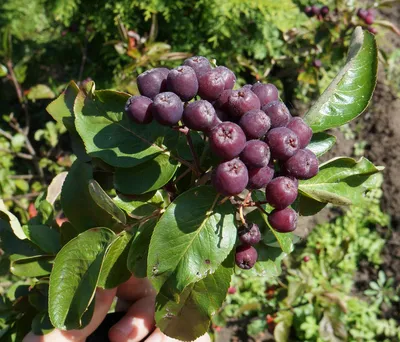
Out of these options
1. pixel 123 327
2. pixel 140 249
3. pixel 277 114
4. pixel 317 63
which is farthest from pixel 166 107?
pixel 317 63

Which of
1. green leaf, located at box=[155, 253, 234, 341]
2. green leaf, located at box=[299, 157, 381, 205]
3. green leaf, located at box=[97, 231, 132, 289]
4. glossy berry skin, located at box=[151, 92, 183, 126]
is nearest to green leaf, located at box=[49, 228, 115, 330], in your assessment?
green leaf, located at box=[97, 231, 132, 289]

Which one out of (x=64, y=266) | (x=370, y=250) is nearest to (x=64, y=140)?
(x=370, y=250)

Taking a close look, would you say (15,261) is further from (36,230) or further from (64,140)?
(64,140)

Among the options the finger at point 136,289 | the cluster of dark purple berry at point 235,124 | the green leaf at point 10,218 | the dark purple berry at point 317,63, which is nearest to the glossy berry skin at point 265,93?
the cluster of dark purple berry at point 235,124

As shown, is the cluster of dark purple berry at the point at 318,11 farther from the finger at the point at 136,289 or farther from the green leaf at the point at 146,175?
the green leaf at the point at 146,175

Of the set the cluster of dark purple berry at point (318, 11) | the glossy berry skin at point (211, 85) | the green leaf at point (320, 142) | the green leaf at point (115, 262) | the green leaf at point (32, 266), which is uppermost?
the glossy berry skin at point (211, 85)

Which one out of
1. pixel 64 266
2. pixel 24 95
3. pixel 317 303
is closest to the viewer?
pixel 64 266

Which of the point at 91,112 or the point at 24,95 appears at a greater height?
the point at 91,112
